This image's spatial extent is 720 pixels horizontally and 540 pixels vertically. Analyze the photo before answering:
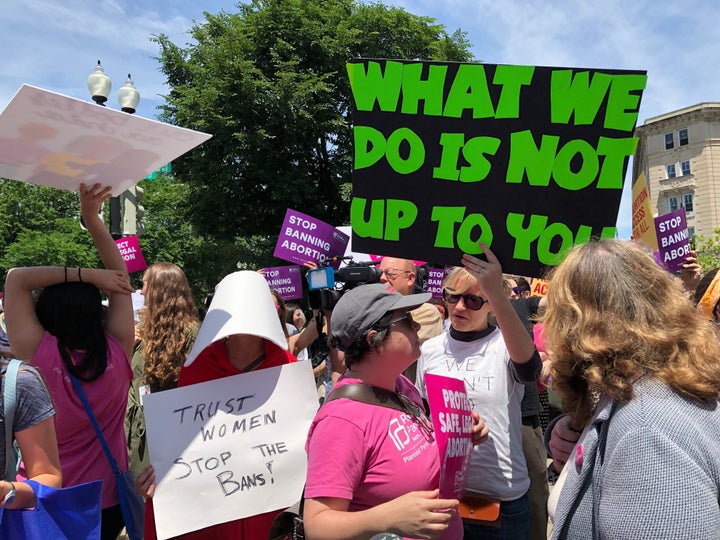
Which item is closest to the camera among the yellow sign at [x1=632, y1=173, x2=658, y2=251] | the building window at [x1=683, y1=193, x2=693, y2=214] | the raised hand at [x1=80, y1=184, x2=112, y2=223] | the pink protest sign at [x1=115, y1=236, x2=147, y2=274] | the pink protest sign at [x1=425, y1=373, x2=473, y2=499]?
the pink protest sign at [x1=425, y1=373, x2=473, y2=499]

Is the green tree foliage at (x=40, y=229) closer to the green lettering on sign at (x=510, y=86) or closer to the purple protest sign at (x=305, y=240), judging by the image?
the purple protest sign at (x=305, y=240)

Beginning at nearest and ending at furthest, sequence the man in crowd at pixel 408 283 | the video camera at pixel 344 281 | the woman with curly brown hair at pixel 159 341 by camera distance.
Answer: the woman with curly brown hair at pixel 159 341
the video camera at pixel 344 281
the man in crowd at pixel 408 283

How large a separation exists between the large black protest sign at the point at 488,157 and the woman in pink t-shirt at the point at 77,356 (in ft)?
3.96

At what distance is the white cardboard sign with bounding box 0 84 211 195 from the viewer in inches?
84.7

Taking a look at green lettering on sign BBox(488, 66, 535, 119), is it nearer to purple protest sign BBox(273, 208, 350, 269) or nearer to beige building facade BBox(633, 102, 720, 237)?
purple protest sign BBox(273, 208, 350, 269)

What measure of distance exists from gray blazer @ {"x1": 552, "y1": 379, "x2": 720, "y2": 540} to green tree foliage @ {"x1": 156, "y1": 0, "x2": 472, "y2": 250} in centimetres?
1733

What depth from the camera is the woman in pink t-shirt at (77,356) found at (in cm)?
238

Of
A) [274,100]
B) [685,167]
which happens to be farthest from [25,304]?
[685,167]

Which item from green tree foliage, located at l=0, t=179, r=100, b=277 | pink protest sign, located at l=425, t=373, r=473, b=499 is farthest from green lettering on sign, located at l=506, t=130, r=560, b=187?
green tree foliage, located at l=0, t=179, r=100, b=277

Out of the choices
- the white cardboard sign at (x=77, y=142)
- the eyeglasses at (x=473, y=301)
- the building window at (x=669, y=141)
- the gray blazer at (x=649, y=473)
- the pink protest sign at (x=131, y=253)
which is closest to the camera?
the gray blazer at (x=649, y=473)

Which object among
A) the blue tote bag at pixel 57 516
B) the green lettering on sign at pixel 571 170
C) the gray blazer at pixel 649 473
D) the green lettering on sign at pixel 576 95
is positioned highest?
the green lettering on sign at pixel 576 95

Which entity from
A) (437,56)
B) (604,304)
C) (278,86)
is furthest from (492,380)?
(437,56)

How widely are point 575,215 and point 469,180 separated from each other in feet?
1.51

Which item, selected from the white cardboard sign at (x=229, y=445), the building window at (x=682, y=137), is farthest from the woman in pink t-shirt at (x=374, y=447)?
the building window at (x=682, y=137)
